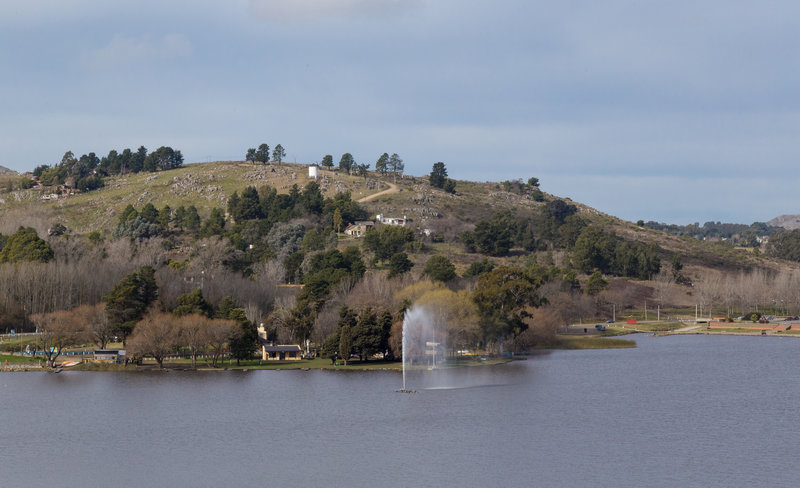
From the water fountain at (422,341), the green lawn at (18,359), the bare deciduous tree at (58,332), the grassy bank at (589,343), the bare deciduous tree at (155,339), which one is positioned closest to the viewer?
the water fountain at (422,341)

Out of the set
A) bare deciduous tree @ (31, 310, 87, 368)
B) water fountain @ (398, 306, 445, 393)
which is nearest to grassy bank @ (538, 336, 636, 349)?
water fountain @ (398, 306, 445, 393)

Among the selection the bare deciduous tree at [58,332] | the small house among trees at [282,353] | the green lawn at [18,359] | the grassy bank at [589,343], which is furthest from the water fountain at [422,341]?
the green lawn at [18,359]

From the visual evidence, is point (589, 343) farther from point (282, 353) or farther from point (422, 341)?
point (282, 353)

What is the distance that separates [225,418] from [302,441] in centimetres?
1253

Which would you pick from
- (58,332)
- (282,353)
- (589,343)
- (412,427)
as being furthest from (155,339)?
(589,343)

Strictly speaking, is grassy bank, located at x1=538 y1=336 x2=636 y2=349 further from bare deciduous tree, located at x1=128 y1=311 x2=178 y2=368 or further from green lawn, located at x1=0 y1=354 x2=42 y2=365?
green lawn, located at x1=0 y1=354 x2=42 y2=365

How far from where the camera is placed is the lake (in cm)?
5659

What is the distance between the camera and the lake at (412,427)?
186 ft

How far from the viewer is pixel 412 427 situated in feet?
231

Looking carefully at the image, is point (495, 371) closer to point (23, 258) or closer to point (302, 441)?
point (302, 441)

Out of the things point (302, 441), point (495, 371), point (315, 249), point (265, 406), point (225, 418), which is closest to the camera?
point (302, 441)

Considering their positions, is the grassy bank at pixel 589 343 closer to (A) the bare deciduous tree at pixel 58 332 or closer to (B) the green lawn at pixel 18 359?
(A) the bare deciduous tree at pixel 58 332

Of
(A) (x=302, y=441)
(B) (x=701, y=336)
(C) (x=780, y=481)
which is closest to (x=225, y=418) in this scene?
(A) (x=302, y=441)

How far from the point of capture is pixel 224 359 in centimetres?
12312
